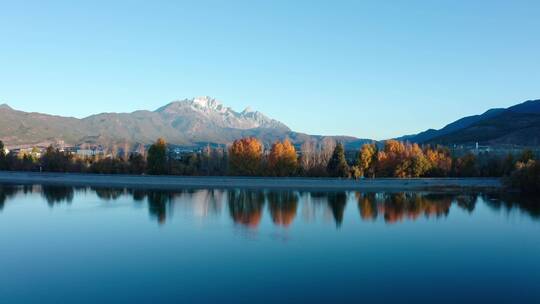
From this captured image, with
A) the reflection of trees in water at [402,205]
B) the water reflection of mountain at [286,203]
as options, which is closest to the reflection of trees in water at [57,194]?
the water reflection of mountain at [286,203]

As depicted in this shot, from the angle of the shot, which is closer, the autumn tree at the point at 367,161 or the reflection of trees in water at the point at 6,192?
the reflection of trees in water at the point at 6,192

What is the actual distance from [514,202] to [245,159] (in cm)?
3052

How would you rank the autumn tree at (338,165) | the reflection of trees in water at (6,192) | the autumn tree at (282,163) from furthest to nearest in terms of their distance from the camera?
1. the autumn tree at (282,163)
2. the autumn tree at (338,165)
3. the reflection of trees in water at (6,192)

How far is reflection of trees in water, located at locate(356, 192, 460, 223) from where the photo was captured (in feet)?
111

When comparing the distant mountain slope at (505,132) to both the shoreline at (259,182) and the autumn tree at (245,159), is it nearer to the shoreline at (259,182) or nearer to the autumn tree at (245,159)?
the shoreline at (259,182)

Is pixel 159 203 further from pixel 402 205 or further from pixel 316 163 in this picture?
pixel 316 163

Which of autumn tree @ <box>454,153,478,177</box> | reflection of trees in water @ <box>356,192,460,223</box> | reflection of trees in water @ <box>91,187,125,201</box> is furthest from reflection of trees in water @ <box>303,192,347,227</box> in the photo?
reflection of trees in water @ <box>91,187,125,201</box>

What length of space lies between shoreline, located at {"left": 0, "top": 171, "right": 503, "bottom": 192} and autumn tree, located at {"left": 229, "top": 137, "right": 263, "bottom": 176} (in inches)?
137

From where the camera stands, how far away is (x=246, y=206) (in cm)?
3834

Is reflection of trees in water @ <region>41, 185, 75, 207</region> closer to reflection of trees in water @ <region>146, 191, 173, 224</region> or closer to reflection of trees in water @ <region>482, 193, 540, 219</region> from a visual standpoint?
reflection of trees in water @ <region>146, 191, 173, 224</region>

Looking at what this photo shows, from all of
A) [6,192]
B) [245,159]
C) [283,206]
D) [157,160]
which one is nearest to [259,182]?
[245,159]

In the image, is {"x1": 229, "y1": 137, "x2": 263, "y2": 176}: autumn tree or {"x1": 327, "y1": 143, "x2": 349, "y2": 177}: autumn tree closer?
{"x1": 327, "y1": 143, "x2": 349, "y2": 177}: autumn tree

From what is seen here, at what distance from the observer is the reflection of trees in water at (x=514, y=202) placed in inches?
1409

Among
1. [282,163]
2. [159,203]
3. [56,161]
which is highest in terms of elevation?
[56,161]
